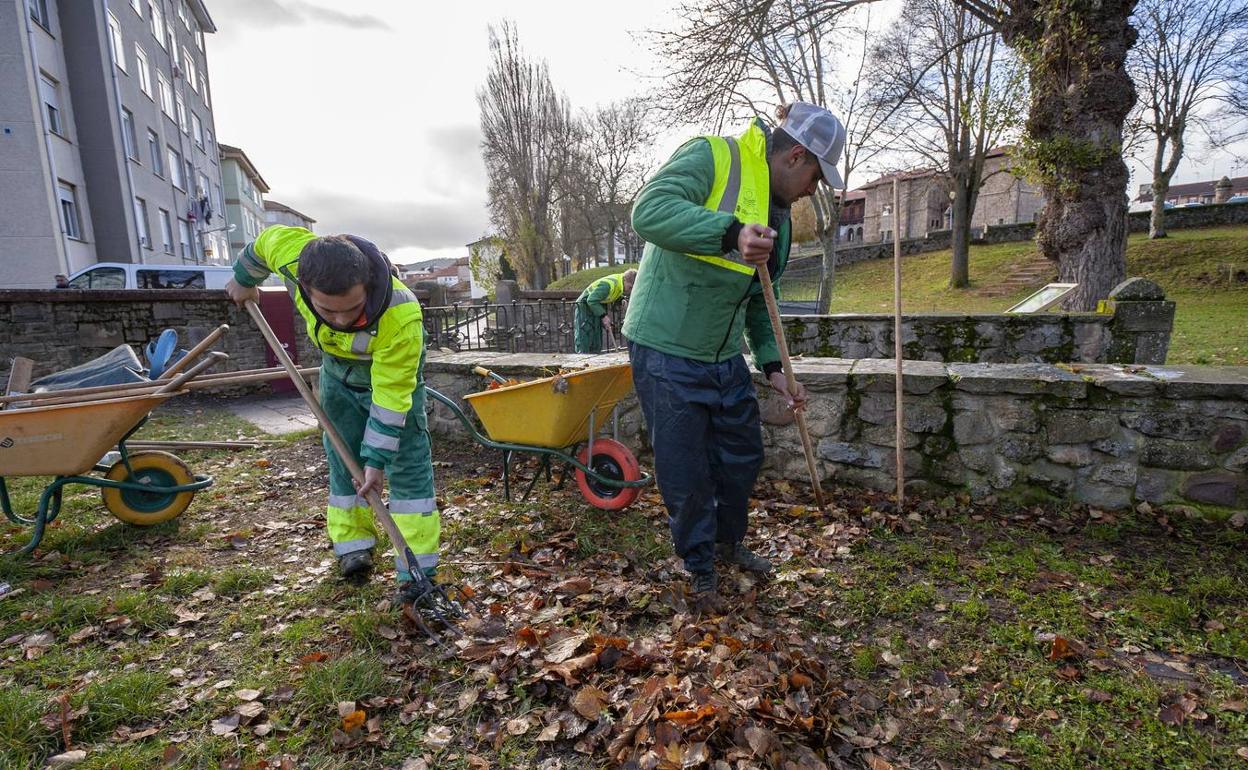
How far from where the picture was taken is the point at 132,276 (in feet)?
35.9

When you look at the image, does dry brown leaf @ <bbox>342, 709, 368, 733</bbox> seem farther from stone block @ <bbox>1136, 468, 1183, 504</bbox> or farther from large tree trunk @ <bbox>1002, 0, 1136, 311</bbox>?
large tree trunk @ <bbox>1002, 0, 1136, 311</bbox>

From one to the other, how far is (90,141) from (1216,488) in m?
24.8

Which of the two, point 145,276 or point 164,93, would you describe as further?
point 164,93

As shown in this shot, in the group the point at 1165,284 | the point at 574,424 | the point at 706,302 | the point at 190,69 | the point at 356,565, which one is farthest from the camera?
the point at 190,69

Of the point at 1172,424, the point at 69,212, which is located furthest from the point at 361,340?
the point at 69,212

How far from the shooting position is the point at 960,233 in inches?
769

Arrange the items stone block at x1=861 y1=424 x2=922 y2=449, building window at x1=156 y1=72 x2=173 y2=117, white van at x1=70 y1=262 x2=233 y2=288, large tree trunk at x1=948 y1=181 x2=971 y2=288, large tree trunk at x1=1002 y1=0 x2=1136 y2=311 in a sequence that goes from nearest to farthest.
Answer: stone block at x1=861 y1=424 x2=922 y2=449, large tree trunk at x1=1002 y1=0 x2=1136 y2=311, white van at x1=70 y1=262 x2=233 y2=288, large tree trunk at x1=948 y1=181 x2=971 y2=288, building window at x1=156 y1=72 x2=173 y2=117

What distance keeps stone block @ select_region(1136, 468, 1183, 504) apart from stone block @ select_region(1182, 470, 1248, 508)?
0.04m

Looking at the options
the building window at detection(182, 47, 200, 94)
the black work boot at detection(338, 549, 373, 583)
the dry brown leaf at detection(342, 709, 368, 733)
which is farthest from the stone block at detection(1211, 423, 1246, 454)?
the building window at detection(182, 47, 200, 94)

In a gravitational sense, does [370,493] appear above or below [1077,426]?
above

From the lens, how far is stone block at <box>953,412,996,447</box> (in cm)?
355

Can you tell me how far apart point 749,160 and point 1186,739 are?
8.28 feet

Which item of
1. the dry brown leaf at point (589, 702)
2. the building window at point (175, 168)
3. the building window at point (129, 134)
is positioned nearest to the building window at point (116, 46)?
the building window at point (129, 134)

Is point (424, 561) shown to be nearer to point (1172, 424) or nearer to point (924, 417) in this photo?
point (924, 417)
